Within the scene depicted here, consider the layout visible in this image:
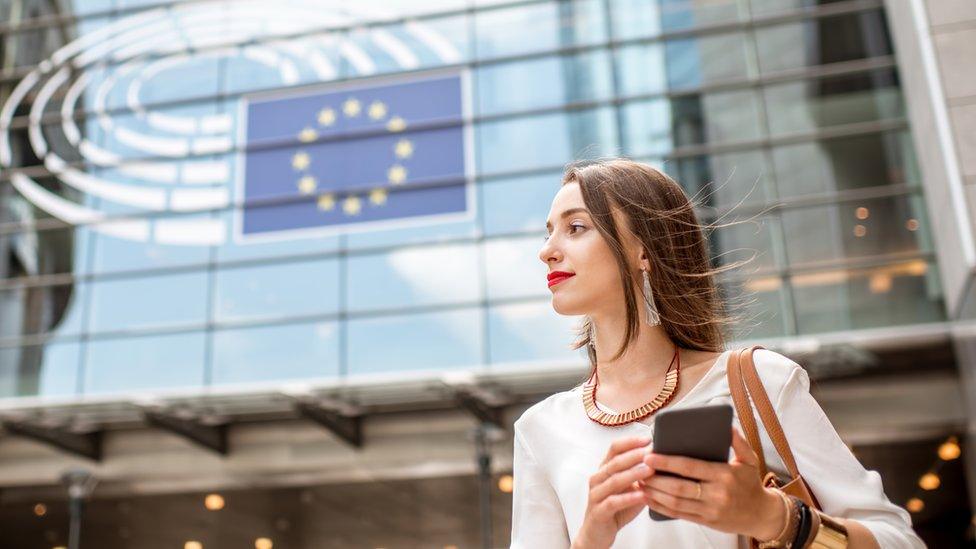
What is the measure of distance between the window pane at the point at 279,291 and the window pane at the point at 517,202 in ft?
9.36

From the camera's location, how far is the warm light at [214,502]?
17.7 m

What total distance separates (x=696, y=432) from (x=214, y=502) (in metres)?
17.7

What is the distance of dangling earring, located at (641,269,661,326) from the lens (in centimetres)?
209

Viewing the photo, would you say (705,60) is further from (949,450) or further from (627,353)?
(627,353)

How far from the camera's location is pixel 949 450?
586 inches

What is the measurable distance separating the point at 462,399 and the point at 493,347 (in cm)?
136

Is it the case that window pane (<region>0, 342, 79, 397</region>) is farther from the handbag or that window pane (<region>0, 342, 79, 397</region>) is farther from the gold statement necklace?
the handbag

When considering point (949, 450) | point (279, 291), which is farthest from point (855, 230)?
point (279, 291)

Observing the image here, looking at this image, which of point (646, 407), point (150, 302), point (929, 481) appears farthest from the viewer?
point (150, 302)

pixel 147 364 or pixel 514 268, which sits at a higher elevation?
pixel 514 268

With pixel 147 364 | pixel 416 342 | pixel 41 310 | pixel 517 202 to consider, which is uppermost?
pixel 517 202

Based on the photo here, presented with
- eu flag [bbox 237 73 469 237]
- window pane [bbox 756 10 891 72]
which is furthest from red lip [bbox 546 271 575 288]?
window pane [bbox 756 10 891 72]

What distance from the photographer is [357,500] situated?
1759cm

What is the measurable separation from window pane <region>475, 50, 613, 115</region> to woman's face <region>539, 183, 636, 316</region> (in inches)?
621
